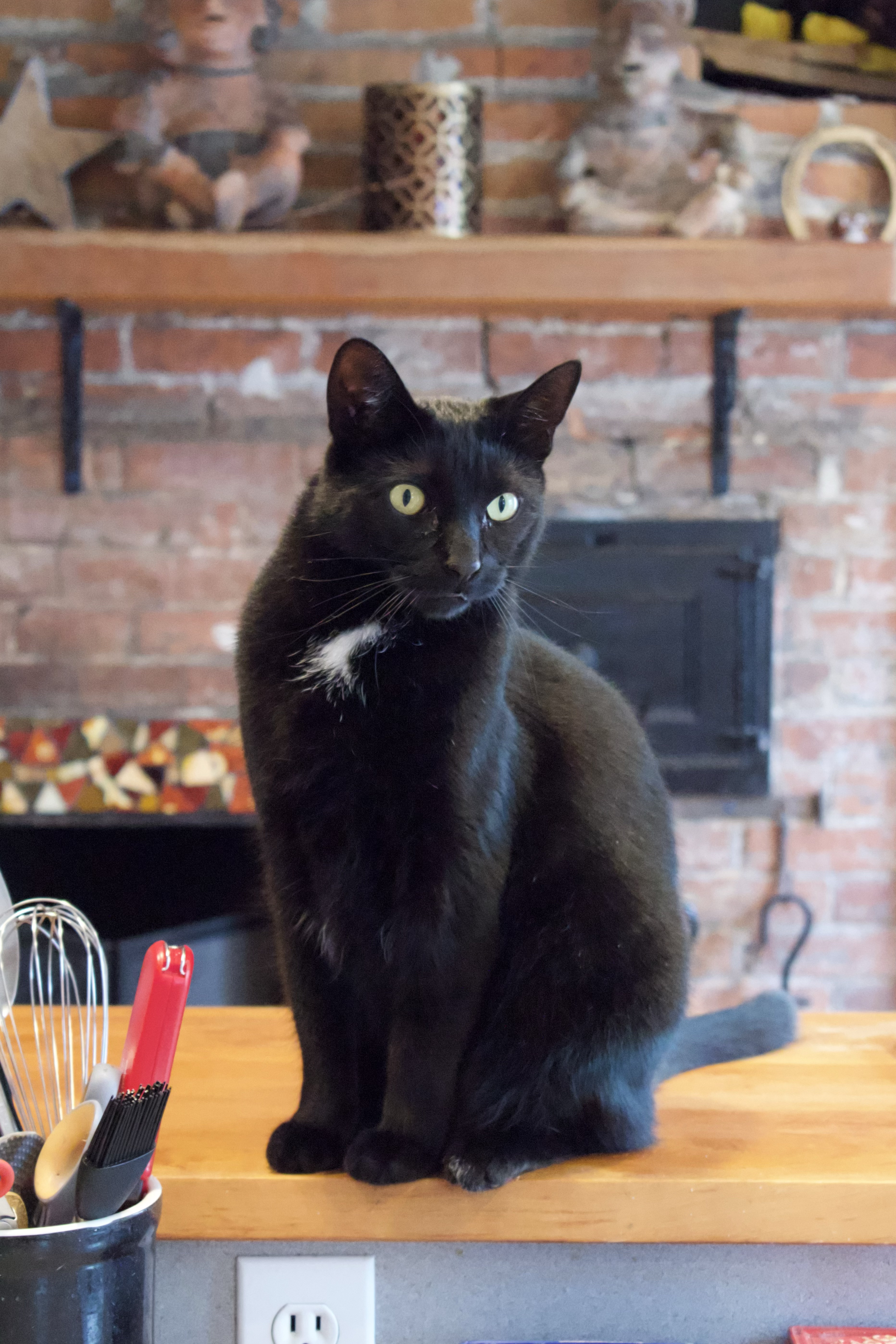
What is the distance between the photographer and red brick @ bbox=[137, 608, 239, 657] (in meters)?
1.89

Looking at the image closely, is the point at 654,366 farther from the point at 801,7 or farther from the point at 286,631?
the point at 286,631

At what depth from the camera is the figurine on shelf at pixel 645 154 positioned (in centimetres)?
171

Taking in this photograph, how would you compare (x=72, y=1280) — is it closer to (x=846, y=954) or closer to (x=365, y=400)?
(x=365, y=400)

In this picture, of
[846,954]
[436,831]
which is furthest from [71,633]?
[436,831]

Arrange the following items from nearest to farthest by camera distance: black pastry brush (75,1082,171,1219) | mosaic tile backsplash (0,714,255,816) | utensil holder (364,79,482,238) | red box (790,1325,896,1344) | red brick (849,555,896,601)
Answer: black pastry brush (75,1082,171,1219)
red box (790,1325,896,1344)
utensil holder (364,79,482,238)
mosaic tile backsplash (0,714,255,816)
red brick (849,555,896,601)

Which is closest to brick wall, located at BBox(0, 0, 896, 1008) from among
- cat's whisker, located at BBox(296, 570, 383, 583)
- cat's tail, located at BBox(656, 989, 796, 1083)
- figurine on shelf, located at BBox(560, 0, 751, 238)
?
figurine on shelf, located at BBox(560, 0, 751, 238)

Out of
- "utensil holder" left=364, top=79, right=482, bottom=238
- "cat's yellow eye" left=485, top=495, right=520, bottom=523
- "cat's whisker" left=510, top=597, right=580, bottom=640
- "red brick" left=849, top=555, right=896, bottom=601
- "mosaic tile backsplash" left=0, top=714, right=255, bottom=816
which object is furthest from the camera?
"red brick" left=849, top=555, right=896, bottom=601

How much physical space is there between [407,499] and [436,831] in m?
0.16

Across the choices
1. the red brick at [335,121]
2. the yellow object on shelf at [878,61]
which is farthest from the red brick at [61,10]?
the yellow object on shelf at [878,61]

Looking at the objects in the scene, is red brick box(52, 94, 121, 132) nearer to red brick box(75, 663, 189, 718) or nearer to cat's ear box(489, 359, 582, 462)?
red brick box(75, 663, 189, 718)

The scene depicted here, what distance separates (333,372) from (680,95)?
5.00ft

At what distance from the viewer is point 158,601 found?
1.89 meters

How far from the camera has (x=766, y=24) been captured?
1.90 meters

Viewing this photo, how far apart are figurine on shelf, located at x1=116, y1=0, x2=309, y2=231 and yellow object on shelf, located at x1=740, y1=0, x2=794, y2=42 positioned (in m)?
0.75
